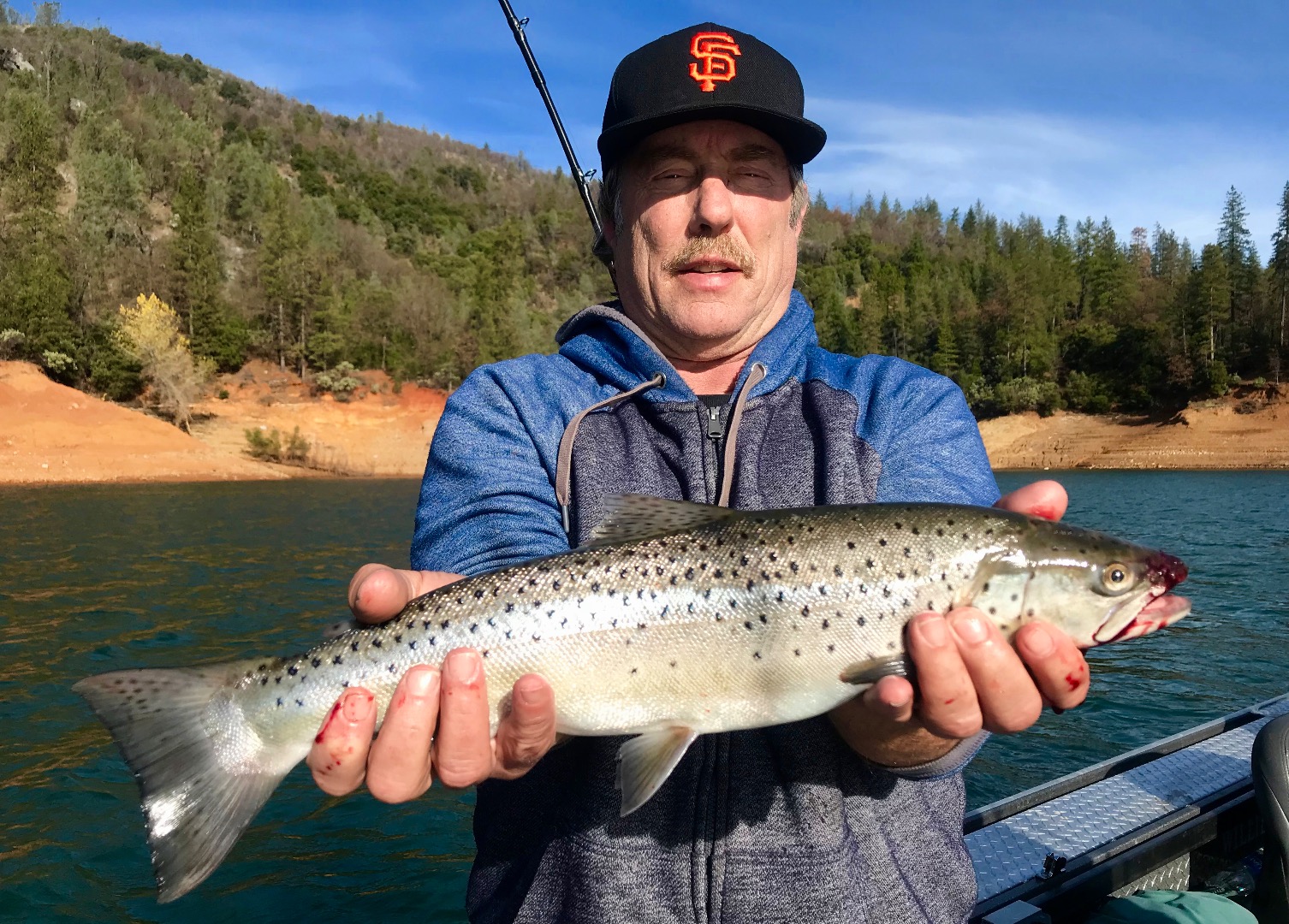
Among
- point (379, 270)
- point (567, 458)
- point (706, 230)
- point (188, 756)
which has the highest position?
point (379, 270)

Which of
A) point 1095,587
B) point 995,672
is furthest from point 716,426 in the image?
point 1095,587

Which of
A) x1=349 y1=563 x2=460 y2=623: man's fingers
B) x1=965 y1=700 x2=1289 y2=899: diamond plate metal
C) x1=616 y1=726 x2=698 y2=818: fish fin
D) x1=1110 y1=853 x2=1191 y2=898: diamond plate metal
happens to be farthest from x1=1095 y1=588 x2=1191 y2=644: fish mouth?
x1=349 y1=563 x2=460 y2=623: man's fingers

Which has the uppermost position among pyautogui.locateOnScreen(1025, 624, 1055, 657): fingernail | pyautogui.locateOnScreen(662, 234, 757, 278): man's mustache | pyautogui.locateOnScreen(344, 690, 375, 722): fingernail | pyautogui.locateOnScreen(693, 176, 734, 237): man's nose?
pyautogui.locateOnScreen(693, 176, 734, 237): man's nose

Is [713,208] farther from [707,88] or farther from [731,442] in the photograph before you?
[731,442]

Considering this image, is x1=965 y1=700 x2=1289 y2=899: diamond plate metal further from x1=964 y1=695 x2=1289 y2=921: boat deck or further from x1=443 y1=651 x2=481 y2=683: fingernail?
x1=443 y1=651 x2=481 y2=683: fingernail

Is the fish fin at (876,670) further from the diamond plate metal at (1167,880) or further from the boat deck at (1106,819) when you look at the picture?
the diamond plate metal at (1167,880)

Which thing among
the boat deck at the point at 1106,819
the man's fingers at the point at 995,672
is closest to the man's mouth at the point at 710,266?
the man's fingers at the point at 995,672
